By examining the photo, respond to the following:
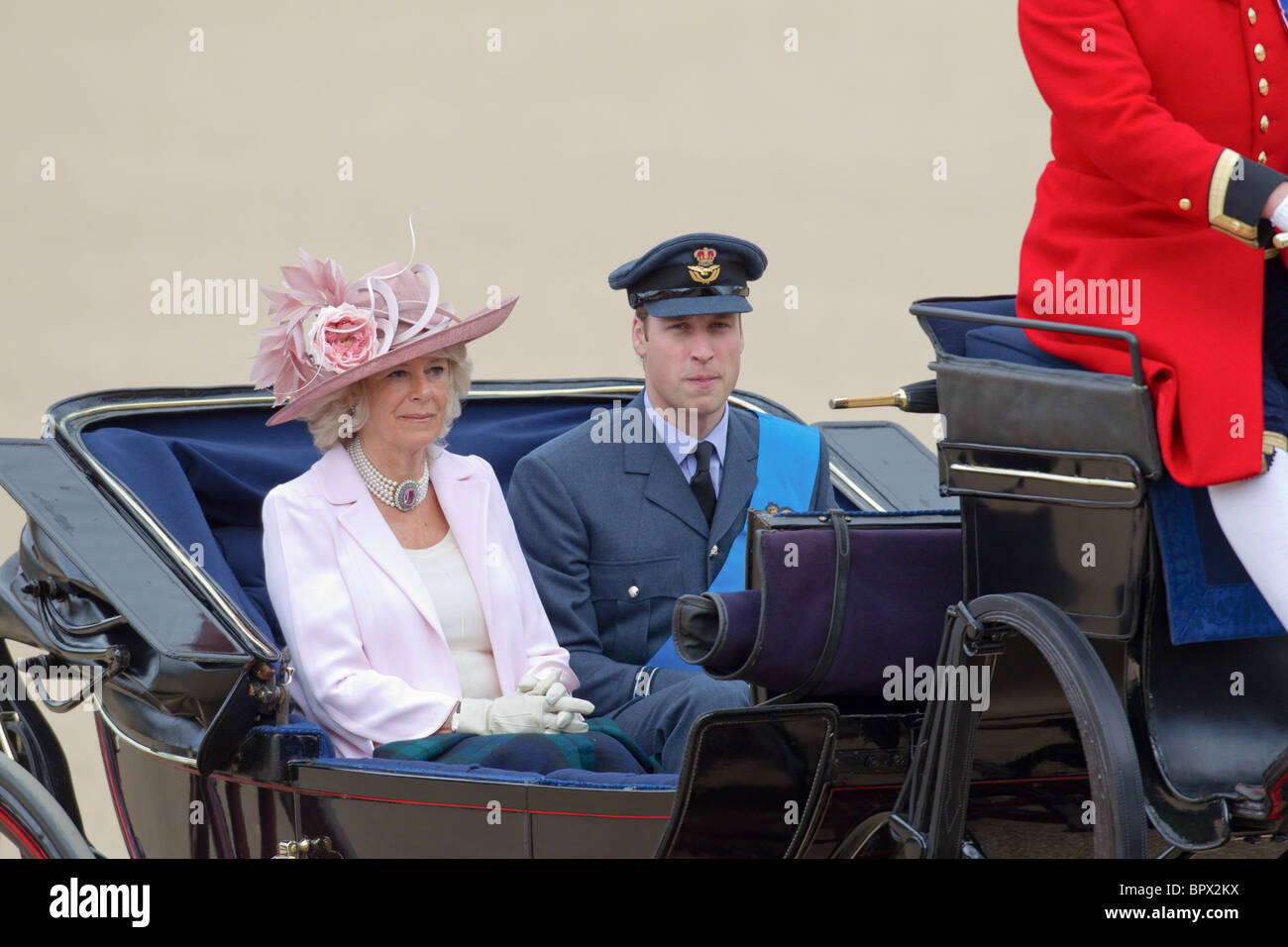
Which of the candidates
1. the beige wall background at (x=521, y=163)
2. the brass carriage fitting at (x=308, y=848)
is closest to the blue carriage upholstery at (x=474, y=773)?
the brass carriage fitting at (x=308, y=848)

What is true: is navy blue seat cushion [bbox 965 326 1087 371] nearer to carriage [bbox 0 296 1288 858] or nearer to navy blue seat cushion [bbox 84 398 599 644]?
carriage [bbox 0 296 1288 858]

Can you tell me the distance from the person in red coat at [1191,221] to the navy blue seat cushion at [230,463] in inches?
62.5

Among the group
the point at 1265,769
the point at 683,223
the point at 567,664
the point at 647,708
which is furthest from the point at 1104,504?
the point at 683,223

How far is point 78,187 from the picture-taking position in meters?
7.61

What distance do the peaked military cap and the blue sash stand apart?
27cm

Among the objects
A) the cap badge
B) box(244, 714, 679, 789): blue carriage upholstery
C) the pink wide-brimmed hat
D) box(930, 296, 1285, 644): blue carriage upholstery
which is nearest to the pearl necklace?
the pink wide-brimmed hat

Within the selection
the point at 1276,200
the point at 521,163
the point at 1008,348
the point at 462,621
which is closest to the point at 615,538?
the point at 462,621

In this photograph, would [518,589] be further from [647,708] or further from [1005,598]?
[1005,598]

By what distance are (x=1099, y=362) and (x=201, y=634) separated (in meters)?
1.37

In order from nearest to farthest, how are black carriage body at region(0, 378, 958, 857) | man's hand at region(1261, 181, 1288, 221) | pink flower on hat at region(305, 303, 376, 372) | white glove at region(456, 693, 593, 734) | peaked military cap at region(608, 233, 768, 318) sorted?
man's hand at region(1261, 181, 1288, 221), black carriage body at region(0, 378, 958, 857), white glove at region(456, 693, 593, 734), pink flower on hat at region(305, 303, 376, 372), peaked military cap at region(608, 233, 768, 318)

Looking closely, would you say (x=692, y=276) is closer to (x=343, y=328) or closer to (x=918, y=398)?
(x=343, y=328)

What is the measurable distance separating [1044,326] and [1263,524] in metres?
0.35

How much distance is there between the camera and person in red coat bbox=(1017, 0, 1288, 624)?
214 centimetres

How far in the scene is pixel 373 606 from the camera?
3090 mm
